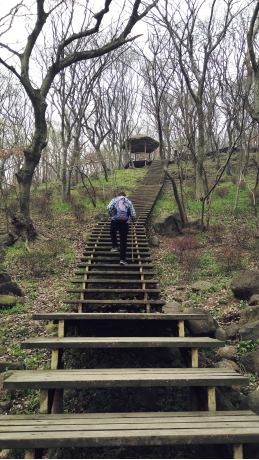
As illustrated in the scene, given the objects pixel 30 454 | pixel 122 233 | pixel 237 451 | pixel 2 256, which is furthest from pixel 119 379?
pixel 2 256

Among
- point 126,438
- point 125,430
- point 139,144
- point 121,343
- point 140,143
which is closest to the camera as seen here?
point 126,438

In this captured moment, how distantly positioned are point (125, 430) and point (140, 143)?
26.8 m

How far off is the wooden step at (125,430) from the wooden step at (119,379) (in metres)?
0.25

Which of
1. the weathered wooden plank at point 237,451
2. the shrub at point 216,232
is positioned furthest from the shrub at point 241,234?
the weathered wooden plank at point 237,451

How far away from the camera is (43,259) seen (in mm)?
9016

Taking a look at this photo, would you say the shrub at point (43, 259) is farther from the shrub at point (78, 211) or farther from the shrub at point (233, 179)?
the shrub at point (233, 179)

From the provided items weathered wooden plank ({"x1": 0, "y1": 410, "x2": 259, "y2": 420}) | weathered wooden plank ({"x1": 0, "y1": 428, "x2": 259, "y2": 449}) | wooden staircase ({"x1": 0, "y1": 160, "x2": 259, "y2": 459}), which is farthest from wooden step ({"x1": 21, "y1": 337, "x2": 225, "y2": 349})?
weathered wooden plank ({"x1": 0, "y1": 428, "x2": 259, "y2": 449})

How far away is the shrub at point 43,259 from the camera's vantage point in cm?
840

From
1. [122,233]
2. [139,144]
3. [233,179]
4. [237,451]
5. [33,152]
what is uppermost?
[139,144]

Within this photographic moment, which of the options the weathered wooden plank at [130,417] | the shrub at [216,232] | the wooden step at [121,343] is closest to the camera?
the weathered wooden plank at [130,417]

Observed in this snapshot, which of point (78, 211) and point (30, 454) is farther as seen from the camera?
point (78, 211)

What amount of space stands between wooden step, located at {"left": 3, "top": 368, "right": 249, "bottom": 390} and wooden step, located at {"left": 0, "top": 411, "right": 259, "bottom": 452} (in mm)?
253

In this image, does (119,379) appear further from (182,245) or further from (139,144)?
(139,144)

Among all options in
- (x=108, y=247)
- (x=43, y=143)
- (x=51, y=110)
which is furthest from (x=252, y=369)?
(x=51, y=110)
